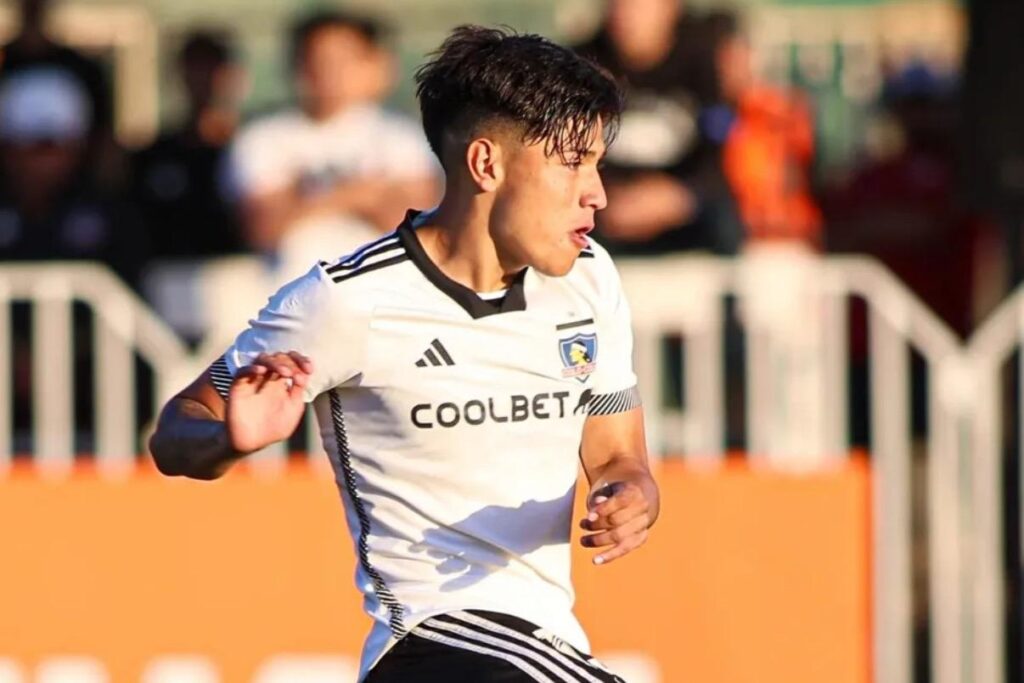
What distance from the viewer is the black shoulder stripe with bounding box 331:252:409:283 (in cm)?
472

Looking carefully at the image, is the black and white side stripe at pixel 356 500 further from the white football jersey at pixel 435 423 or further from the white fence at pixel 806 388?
the white fence at pixel 806 388

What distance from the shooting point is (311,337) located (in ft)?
15.3

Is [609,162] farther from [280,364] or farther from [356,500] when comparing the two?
[280,364]

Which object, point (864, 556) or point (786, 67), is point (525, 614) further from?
point (786, 67)

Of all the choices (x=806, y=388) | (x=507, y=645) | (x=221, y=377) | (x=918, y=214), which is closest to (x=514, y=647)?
(x=507, y=645)

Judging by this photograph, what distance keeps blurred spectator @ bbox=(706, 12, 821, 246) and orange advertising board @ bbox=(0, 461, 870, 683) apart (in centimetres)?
175

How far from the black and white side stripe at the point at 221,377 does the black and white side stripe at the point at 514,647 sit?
2.18 feet

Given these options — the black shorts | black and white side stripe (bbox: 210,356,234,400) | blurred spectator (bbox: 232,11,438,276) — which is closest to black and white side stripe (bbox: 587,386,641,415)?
the black shorts

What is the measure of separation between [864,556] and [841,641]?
31 centimetres

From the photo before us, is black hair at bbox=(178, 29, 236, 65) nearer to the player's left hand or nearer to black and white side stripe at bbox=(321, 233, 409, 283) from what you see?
black and white side stripe at bbox=(321, 233, 409, 283)

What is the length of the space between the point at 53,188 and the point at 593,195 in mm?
5124

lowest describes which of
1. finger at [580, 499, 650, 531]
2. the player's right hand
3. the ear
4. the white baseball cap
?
finger at [580, 499, 650, 531]

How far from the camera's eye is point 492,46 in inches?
184

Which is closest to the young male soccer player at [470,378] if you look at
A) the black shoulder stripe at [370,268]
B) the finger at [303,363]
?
the black shoulder stripe at [370,268]
